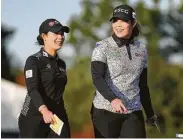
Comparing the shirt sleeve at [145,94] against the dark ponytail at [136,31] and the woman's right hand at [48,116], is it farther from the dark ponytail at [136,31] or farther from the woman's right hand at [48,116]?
the woman's right hand at [48,116]

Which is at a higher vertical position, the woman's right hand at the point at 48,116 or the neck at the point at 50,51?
the neck at the point at 50,51

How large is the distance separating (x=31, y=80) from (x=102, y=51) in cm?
57

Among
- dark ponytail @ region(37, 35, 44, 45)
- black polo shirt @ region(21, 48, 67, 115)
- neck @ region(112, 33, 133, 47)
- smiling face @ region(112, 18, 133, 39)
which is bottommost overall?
black polo shirt @ region(21, 48, 67, 115)

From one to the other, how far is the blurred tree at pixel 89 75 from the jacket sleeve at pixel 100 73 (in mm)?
20875

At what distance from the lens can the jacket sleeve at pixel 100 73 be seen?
14.3ft

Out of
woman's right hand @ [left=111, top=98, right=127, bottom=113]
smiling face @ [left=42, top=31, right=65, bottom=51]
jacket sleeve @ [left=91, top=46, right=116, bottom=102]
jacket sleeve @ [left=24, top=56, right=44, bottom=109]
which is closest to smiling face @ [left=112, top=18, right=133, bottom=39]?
jacket sleeve @ [left=91, top=46, right=116, bottom=102]

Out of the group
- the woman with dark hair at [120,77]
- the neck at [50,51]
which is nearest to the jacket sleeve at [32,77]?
the neck at [50,51]

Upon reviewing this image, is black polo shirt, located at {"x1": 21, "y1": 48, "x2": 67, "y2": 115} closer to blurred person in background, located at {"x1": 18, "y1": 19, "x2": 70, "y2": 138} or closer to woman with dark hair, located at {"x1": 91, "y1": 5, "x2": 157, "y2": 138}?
blurred person in background, located at {"x1": 18, "y1": 19, "x2": 70, "y2": 138}

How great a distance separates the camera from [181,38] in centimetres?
2995

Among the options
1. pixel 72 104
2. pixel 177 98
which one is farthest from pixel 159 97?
pixel 72 104

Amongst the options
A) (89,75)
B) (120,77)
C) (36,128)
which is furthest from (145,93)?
(89,75)

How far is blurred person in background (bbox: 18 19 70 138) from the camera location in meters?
4.50

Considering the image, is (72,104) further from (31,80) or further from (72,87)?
(31,80)

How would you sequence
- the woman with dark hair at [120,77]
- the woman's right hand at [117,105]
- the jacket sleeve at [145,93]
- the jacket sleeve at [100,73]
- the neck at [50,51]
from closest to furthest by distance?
the woman's right hand at [117,105] < the jacket sleeve at [100,73] < the woman with dark hair at [120,77] < the neck at [50,51] < the jacket sleeve at [145,93]
